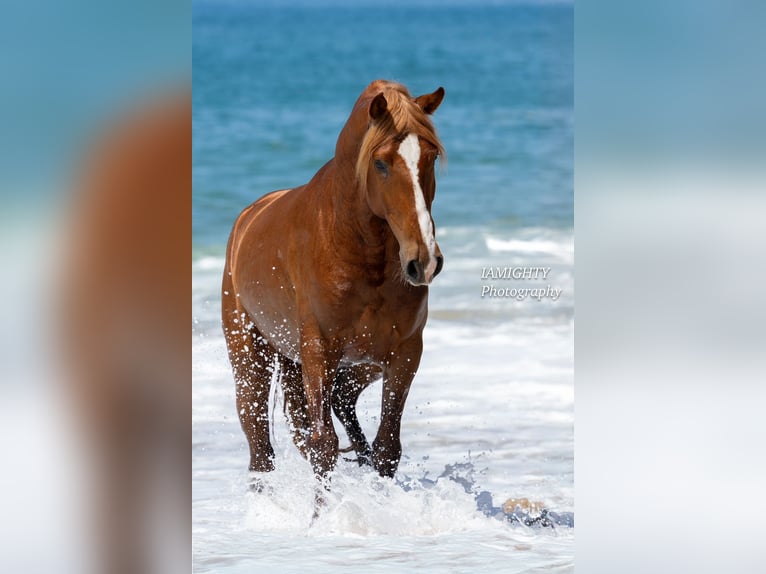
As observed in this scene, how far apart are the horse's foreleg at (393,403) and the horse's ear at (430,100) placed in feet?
2.09

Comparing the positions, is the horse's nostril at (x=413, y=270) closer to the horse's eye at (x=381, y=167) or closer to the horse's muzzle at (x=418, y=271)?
the horse's muzzle at (x=418, y=271)

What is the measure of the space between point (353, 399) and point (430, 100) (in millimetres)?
861

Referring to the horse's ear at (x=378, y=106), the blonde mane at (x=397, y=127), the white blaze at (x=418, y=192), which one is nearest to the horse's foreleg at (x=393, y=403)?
the white blaze at (x=418, y=192)

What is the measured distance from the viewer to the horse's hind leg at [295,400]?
122 inches

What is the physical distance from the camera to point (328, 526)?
293 centimetres

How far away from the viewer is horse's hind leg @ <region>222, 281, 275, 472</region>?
10.2 ft

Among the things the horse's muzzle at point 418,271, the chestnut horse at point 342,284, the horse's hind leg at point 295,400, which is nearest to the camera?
the horse's muzzle at point 418,271

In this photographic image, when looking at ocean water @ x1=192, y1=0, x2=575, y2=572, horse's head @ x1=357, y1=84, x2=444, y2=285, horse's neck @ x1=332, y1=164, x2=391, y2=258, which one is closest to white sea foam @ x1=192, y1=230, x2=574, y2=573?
ocean water @ x1=192, y1=0, x2=575, y2=572

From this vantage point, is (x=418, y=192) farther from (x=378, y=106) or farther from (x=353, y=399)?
(x=353, y=399)

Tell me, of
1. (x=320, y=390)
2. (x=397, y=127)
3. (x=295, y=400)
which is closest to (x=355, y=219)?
(x=397, y=127)

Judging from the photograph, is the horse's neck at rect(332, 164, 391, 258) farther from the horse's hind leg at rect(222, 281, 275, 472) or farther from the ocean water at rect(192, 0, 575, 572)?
the horse's hind leg at rect(222, 281, 275, 472)

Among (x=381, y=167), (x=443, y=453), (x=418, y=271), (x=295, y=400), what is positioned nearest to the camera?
(x=418, y=271)

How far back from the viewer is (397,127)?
2732 millimetres
